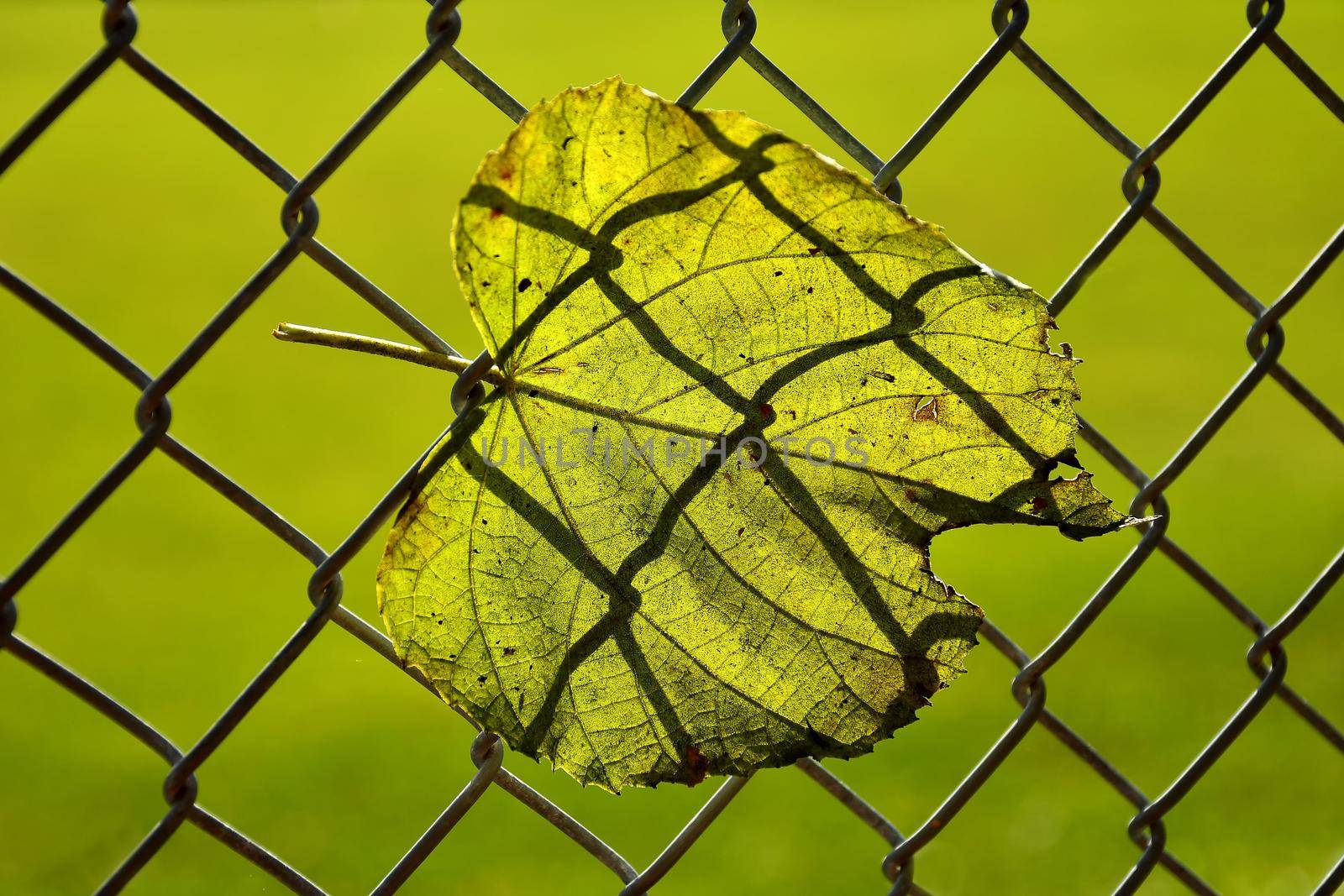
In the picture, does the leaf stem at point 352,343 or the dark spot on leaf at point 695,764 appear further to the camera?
the dark spot on leaf at point 695,764

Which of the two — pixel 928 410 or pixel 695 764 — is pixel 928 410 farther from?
pixel 695 764

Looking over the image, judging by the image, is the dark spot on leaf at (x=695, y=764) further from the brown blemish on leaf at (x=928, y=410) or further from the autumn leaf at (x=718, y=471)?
the brown blemish on leaf at (x=928, y=410)

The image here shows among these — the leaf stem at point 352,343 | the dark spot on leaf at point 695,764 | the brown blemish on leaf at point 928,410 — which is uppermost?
the brown blemish on leaf at point 928,410

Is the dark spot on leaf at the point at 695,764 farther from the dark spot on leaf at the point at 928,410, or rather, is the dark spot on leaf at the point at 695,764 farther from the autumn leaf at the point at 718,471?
the dark spot on leaf at the point at 928,410

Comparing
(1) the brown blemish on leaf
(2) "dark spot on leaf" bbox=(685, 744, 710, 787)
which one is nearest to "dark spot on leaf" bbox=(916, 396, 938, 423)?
(1) the brown blemish on leaf

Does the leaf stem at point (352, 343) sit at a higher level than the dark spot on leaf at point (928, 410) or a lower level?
lower

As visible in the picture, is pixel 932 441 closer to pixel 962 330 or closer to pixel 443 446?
pixel 962 330

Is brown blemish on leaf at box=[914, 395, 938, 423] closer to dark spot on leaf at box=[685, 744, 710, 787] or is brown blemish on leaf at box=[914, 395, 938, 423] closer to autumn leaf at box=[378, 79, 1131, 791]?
autumn leaf at box=[378, 79, 1131, 791]

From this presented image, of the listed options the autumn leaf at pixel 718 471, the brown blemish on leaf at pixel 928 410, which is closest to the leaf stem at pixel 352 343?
the autumn leaf at pixel 718 471
